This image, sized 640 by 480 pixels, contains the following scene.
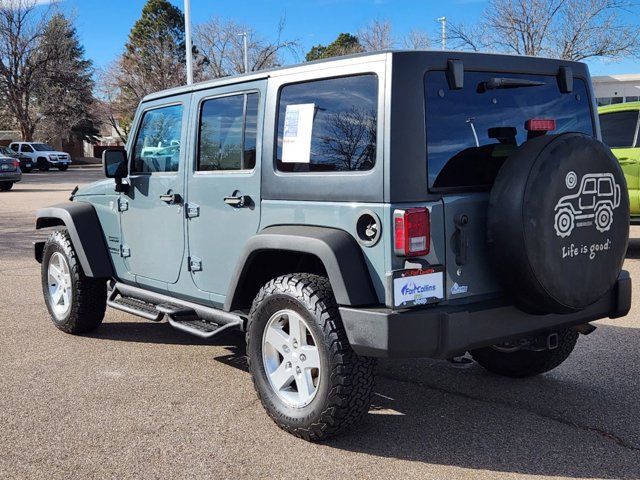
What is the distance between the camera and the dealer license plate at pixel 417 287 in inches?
129

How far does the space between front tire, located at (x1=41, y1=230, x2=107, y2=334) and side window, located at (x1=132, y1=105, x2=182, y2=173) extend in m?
1.00

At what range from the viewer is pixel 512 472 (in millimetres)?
3342

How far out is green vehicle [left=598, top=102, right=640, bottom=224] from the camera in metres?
8.82

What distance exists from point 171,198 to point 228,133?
686 millimetres

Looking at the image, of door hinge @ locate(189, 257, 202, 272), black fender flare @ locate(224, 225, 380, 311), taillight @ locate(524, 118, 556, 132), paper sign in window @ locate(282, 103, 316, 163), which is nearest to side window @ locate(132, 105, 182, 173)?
door hinge @ locate(189, 257, 202, 272)

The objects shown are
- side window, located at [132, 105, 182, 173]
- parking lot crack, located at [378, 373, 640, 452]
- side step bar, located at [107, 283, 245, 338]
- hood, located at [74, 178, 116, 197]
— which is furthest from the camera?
hood, located at [74, 178, 116, 197]

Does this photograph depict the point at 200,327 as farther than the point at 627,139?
No

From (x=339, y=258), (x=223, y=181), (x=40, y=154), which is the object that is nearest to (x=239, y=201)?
(x=223, y=181)

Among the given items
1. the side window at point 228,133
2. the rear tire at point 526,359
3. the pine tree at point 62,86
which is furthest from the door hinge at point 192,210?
the pine tree at point 62,86

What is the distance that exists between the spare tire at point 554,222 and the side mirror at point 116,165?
2.98m

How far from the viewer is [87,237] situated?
18.3 feet

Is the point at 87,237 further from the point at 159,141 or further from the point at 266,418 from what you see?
the point at 266,418

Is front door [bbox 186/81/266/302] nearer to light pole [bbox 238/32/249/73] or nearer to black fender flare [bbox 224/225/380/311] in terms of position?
black fender flare [bbox 224/225/380/311]

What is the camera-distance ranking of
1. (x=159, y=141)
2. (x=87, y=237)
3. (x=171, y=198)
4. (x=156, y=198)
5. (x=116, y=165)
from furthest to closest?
(x=87, y=237) < (x=116, y=165) < (x=159, y=141) < (x=156, y=198) < (x=171, y=198)
